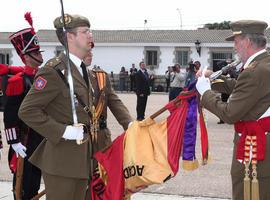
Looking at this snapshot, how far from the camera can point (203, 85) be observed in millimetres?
4254

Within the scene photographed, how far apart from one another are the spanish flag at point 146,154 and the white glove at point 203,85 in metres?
0.20

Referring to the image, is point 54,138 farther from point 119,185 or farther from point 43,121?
point 119,185

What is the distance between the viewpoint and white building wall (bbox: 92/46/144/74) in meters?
44.3

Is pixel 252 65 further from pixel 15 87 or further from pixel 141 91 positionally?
pixel 141 91

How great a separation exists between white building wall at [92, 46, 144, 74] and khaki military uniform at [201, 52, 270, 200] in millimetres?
39941

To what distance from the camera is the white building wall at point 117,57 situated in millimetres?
44344

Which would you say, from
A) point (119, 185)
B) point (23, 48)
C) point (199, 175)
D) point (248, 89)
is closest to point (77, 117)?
point (119, 185)

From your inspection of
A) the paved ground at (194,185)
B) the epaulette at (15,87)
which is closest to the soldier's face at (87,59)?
the epaulette at (15,87)

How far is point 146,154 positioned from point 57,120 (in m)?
0.77

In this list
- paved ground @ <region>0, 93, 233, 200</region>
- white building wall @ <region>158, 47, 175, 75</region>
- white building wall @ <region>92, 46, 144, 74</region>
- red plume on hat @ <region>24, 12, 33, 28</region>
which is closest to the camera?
red plume on hat @ <region>24, 12, 33, 28</region>

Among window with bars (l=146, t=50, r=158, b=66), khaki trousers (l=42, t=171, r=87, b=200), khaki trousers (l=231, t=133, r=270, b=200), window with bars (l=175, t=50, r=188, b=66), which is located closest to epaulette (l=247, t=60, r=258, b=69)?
khaki trousers (l=231, t=133, r=270, b=200)

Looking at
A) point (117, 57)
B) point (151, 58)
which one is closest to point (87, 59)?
point (151, 58)

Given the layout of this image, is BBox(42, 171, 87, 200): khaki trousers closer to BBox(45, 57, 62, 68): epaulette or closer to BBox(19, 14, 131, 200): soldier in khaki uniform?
BBox(19, 14, 131, 200): soldier in khaki uniform

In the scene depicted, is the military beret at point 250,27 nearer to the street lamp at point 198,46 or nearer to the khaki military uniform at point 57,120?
the khaki military uniform at point 57,120
